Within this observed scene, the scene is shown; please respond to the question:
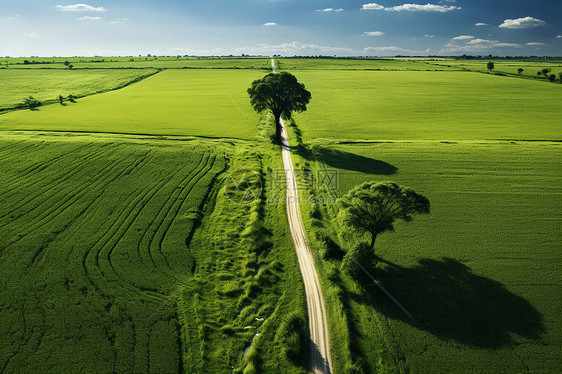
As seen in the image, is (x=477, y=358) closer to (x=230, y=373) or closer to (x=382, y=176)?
(x=230, y=373)

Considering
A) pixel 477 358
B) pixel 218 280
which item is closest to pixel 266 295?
pixel 218 280

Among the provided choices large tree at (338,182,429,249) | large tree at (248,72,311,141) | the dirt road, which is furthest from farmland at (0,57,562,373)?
large tree at (248,72,311,141)

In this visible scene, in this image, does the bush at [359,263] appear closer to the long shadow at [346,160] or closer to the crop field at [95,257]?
the crop field at [95,257]

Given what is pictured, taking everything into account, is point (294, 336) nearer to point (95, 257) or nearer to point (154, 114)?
point (95, 257)

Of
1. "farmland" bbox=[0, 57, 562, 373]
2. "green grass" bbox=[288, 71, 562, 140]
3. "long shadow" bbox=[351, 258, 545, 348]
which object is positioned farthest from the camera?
"green grass" bbox=[288, 71, 562, 140]

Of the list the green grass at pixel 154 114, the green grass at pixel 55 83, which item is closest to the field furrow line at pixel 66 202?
the green grass at pixel 154 114

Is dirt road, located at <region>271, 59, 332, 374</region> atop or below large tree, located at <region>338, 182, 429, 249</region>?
below

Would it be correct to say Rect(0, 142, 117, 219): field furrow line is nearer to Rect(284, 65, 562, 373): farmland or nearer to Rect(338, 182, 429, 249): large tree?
Rect(284, 65, 562, 373): farmland
